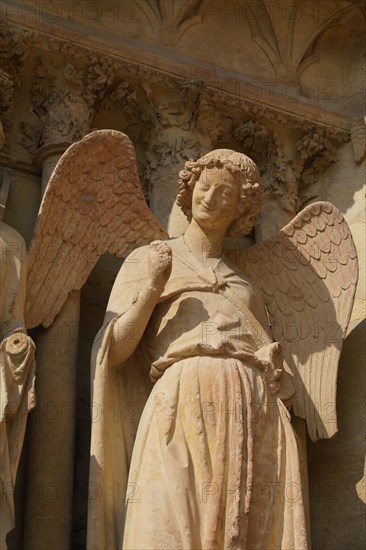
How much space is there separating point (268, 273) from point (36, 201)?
136 cm

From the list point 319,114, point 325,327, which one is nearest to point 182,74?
point 319,114

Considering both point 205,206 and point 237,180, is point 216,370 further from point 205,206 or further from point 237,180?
point 237,180

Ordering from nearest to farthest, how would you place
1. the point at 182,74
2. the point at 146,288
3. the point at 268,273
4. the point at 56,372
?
the point at 146,288, the point at 56,372, the point at 268,273, the point at 182,74

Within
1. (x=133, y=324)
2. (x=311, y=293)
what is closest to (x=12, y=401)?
Answer: (x=133, y=324)

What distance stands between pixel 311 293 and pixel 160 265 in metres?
1.27

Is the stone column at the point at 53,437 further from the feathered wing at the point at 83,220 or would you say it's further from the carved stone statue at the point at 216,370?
the carved stone statue at the point at 216,370

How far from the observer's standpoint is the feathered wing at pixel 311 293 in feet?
25.7

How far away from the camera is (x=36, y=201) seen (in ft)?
27.6

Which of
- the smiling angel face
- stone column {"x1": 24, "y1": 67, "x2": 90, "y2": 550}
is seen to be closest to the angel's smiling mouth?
the smiling angel face

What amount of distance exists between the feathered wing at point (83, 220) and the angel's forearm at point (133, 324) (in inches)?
24.3

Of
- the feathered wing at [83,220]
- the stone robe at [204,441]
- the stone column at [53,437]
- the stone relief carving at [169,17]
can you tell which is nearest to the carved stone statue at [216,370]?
the stone robe at [204,441]

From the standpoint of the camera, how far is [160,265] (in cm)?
715

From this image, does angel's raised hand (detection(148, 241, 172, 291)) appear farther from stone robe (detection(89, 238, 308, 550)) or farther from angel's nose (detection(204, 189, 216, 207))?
angel's nose (detection(204, 189, 216, 207))

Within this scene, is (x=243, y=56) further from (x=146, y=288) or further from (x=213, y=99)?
(x=146, y=288)
